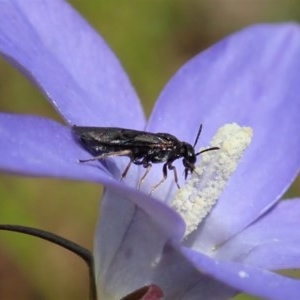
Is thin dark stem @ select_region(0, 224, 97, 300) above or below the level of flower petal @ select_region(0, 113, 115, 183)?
below

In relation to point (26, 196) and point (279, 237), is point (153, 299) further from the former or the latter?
point (26, 196)

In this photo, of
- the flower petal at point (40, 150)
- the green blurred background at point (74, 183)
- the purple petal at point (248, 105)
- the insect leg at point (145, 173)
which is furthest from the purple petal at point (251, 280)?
the green blurred background at point (74, 183)

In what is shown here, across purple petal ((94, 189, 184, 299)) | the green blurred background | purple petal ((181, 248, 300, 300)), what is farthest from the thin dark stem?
the green blurred background

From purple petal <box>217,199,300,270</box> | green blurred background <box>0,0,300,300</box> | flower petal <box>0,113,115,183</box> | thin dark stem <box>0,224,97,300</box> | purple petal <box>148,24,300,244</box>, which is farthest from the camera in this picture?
green blurred background <box>0,0,300,300</box>

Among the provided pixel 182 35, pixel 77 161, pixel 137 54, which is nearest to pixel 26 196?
pixel 137 54

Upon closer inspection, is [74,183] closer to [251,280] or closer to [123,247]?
[123,247]

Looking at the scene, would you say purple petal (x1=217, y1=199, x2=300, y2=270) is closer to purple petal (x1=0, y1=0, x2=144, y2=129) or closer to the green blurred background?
purple petal (x1=0, y1=0, x2=144, y2=129)

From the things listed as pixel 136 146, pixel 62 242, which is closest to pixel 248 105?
pixel 136 146

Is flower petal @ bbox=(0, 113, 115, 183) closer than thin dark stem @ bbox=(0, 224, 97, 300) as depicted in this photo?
Yes
